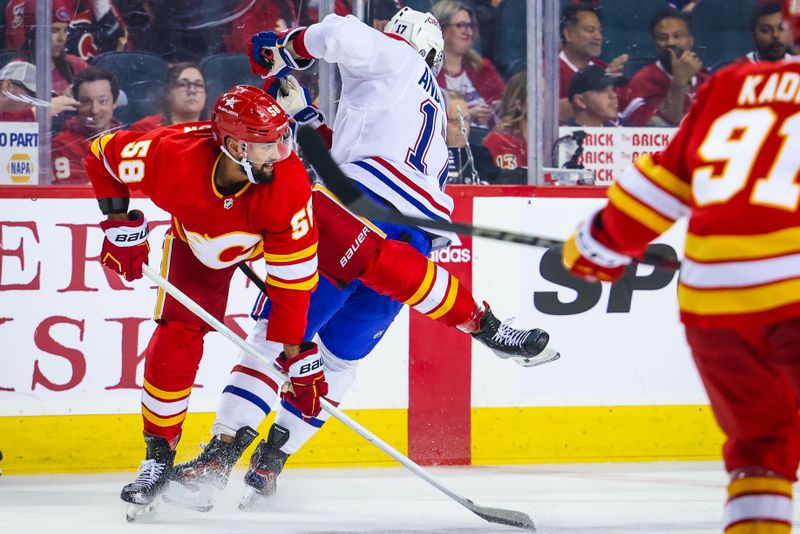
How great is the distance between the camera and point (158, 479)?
3.30 m

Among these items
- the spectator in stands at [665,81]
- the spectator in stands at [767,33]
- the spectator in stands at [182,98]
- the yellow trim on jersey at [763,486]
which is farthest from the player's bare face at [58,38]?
the yellow trim on jersey at [763,486]

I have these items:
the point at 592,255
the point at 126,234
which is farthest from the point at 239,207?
the point at 592,255

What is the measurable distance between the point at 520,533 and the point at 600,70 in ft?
6.80

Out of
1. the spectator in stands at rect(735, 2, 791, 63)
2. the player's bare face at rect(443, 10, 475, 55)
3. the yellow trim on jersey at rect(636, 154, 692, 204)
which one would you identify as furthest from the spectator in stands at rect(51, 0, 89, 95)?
the yellow trim on jersey at rect(636, 154, 692, 204)

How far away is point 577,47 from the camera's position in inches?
182

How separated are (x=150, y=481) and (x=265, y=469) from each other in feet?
1.25

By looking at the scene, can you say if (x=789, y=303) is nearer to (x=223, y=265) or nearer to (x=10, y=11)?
(x=223, y=265)

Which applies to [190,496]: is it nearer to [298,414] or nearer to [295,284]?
[298,414]

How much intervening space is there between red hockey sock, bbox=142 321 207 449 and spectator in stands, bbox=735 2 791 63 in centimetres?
257

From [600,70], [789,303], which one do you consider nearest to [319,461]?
[600,70]

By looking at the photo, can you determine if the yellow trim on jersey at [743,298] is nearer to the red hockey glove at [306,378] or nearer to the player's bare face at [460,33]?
the red hockey glove at [306,378]

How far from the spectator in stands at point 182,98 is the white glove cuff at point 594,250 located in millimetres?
2479

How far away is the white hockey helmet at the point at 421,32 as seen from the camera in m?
3.73

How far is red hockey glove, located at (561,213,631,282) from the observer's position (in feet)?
7.15
